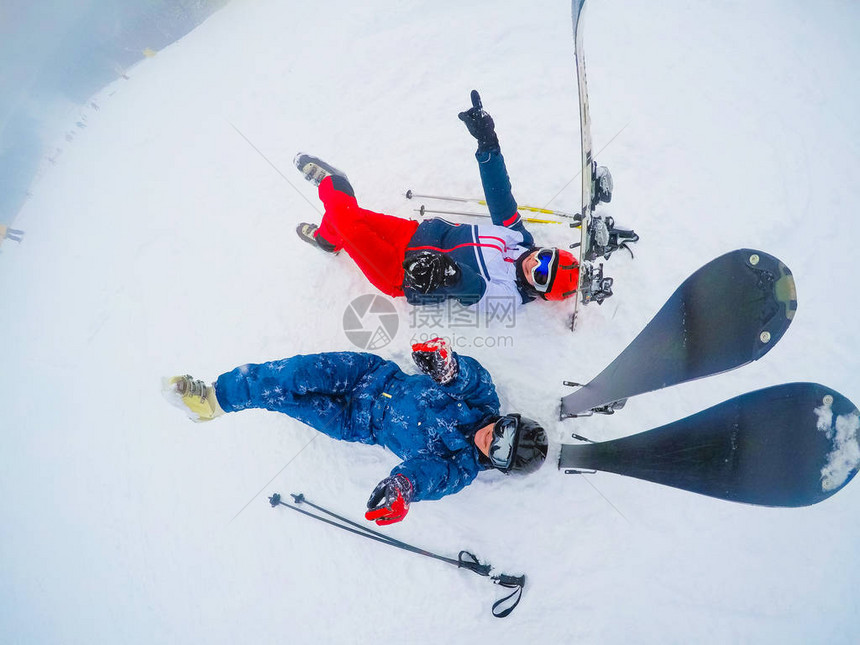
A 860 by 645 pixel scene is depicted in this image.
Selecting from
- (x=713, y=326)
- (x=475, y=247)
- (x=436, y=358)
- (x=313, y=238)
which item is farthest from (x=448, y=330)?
(x=713, y=326)

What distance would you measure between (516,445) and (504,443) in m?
0.07

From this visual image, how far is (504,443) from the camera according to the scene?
7.39ft

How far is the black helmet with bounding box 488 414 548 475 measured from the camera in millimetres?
2250

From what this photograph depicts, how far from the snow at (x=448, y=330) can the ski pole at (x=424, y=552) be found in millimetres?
77

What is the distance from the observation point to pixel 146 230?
5.12 meters

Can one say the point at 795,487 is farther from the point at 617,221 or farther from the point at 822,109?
the point at 822,109

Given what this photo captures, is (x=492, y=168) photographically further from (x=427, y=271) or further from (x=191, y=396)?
(x=191, y=396)

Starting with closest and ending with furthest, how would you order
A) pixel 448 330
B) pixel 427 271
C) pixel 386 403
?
1. pixel 427 271
2. pixel 386 403
3. pixel 448 330

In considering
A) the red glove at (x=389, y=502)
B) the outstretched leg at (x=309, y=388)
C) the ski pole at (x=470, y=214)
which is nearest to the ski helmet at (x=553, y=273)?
the ski pole at (x=470, y=214)

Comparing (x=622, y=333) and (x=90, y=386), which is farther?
(x=90, y=386)

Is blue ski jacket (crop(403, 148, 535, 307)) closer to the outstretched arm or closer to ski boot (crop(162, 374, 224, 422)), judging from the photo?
the outstretched arm

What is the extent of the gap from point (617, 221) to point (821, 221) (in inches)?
62.3

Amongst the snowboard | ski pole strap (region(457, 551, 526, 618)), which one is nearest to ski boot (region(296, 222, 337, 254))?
ski pole strap (region(457, 551, 526, 618))

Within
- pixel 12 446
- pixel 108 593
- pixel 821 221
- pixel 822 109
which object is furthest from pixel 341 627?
pixel 822 109
